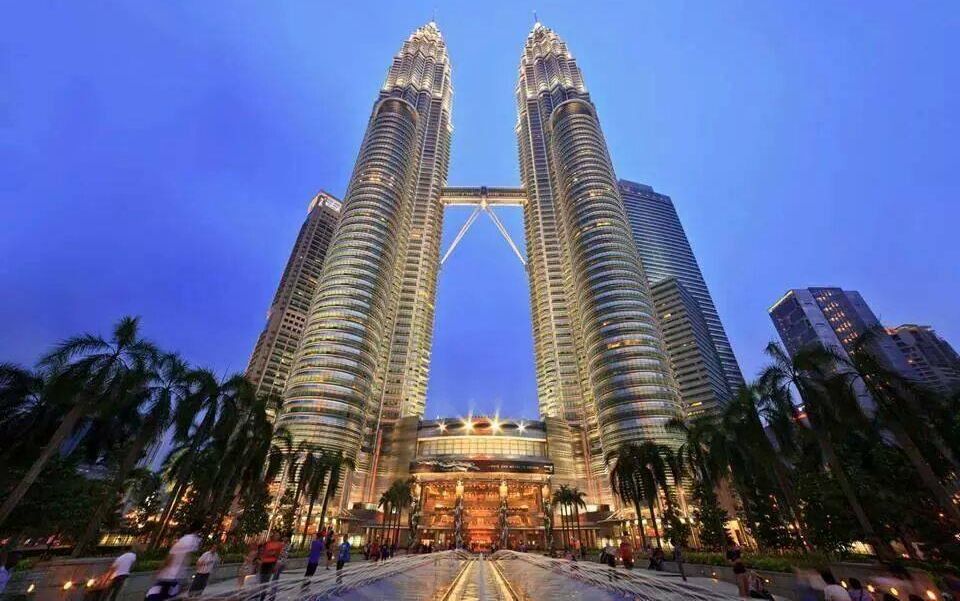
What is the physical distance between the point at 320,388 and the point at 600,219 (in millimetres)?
88143

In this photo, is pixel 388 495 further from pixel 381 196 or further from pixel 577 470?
pixel 381 196

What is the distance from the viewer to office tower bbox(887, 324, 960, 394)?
122 m

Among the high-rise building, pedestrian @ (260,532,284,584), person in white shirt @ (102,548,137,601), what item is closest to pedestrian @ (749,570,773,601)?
pedestrian @ (260,532,284,584)

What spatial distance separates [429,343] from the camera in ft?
509

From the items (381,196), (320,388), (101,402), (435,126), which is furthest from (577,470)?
(435,126)

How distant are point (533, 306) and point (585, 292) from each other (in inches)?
1763

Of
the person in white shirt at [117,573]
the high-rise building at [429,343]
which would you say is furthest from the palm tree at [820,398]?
the high-rise building at [429,343]

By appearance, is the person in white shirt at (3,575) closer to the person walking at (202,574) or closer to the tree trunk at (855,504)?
the person walking at (202,574)

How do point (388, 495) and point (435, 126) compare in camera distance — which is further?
point (435, 126)

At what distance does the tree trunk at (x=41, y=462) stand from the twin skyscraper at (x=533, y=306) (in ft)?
232

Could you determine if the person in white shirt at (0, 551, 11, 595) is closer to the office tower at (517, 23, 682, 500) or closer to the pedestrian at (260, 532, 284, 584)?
the pedestrian at (260, 532, 284, 584)

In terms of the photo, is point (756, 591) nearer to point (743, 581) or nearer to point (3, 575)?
point (743, 581)

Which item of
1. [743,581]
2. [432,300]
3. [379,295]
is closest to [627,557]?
[743,581]

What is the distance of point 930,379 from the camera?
122250 mm
